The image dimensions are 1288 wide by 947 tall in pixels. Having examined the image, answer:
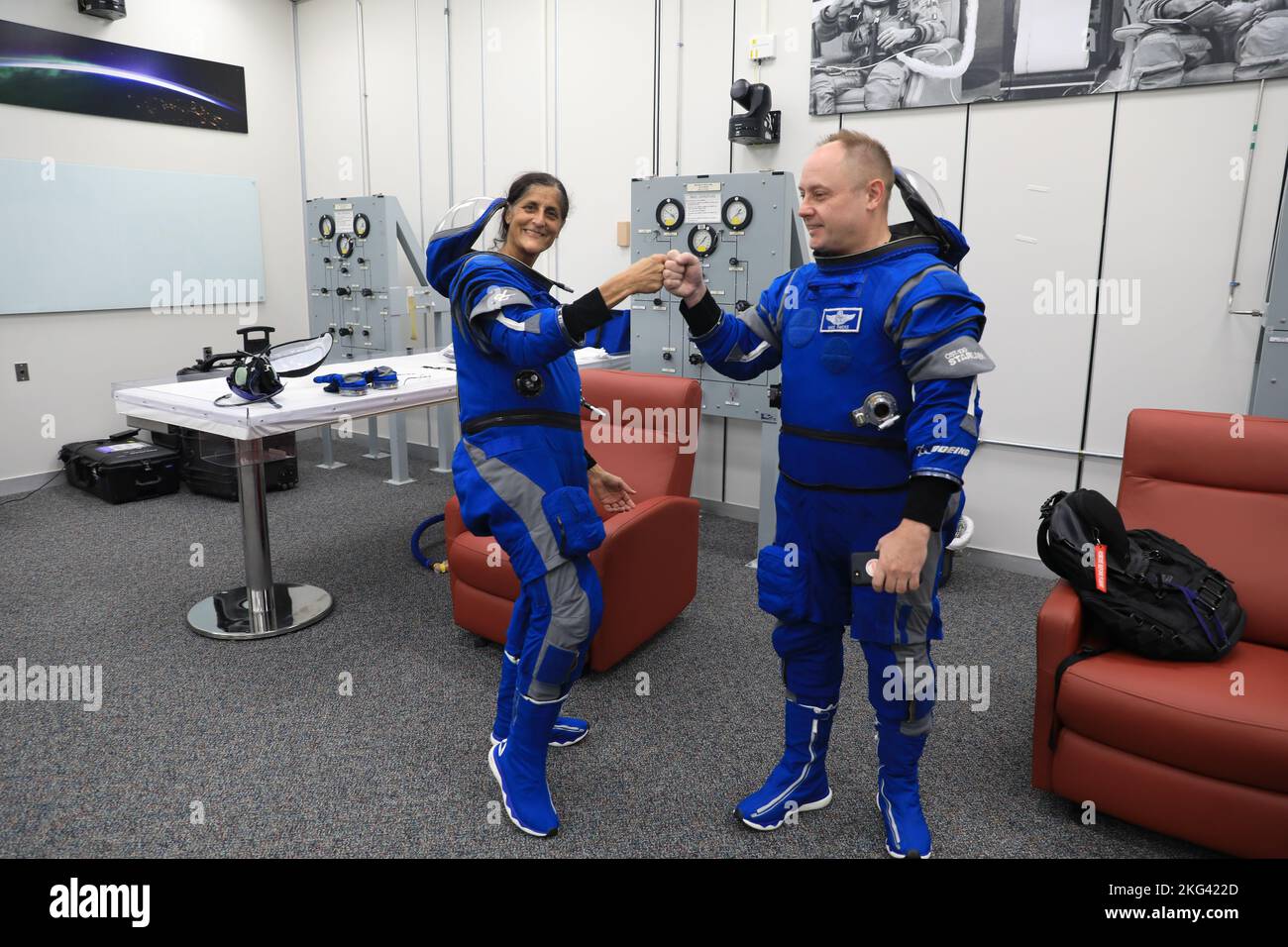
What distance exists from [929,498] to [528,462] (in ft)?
2.88

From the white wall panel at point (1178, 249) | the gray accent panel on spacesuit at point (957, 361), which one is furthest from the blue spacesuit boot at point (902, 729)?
the white wall panel at point (1178, 249)

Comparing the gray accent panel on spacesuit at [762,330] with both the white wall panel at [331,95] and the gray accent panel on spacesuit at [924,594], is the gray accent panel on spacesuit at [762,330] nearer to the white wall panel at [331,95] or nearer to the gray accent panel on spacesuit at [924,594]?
the gray accent panel on spacesuit at [924,594]

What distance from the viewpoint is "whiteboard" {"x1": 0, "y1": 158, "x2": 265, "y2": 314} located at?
4.91 meters

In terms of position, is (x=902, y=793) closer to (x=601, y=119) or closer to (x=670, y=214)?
(x=670, y=214)

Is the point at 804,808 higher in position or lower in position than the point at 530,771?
lower

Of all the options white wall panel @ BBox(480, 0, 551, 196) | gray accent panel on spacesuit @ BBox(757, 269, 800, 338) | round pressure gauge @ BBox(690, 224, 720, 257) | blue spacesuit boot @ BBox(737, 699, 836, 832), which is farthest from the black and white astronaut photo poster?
blue spacesuit boot @ BBox(737, 699, 836, 832)

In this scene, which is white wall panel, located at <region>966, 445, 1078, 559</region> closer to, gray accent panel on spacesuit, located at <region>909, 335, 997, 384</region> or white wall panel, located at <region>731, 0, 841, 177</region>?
white wall panel, located at <region>731, 0, 841, 177</region>

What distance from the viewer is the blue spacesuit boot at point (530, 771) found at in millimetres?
2045

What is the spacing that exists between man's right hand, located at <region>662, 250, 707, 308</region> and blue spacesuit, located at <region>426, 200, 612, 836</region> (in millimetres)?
274

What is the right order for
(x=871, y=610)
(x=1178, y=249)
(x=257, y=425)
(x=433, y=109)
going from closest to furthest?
(x=871, y=610) → (x=257, y=425) → (x=1178, y=249) → (x=433, y=109)

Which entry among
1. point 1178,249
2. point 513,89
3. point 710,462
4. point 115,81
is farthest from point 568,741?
point 115,81

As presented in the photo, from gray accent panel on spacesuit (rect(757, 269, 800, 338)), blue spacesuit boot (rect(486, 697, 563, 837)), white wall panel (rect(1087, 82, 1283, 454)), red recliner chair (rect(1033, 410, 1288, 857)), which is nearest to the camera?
red recliner chair (rect(1033, 410, 1288, 857))

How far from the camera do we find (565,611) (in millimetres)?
1975
